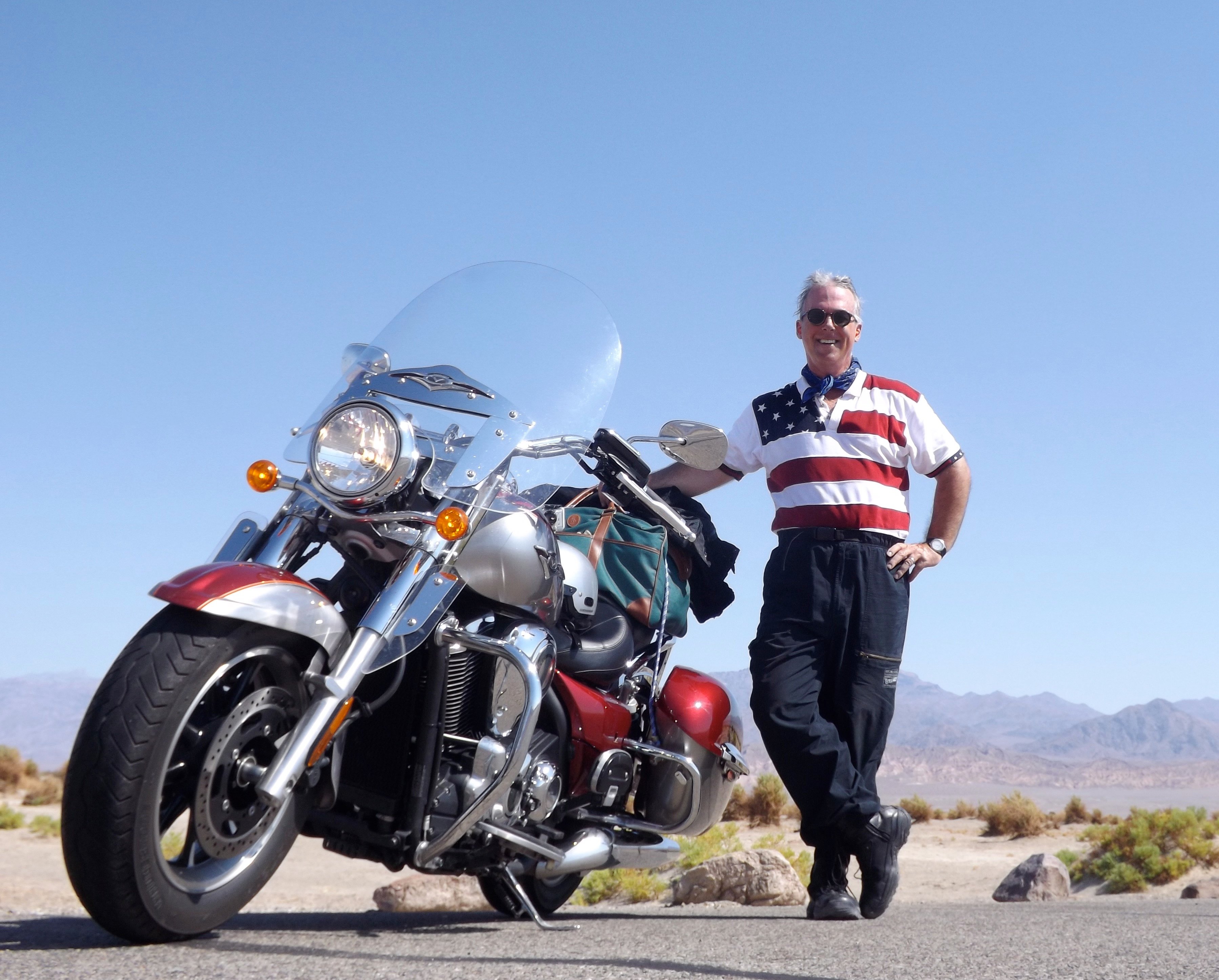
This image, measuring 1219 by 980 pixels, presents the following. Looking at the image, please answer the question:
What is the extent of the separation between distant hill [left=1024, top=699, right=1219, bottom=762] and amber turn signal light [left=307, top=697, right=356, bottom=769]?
4490 inches

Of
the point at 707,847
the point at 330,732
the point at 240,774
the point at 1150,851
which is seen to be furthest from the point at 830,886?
the point at 1150,851

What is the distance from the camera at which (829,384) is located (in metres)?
4.54

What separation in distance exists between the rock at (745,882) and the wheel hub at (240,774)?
4.66 meters

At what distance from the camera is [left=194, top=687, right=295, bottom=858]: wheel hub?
2.62 metres

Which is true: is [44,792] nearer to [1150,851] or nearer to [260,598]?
[1150,851]

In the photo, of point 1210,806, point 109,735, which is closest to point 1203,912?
point 109,735

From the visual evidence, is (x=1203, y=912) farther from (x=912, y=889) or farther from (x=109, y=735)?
(x=912, y=889)

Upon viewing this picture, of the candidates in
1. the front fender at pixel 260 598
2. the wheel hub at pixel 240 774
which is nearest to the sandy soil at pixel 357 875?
the wheel hub at pixel 240 774

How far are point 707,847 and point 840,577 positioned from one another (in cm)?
746

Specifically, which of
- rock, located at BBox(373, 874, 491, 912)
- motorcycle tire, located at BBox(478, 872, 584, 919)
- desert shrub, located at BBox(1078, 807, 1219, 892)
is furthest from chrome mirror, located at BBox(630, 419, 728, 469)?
desert shrub, located at BBox(1078, 807, 1219, 892)

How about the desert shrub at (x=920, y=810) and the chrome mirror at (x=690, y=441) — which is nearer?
the chrome mirror at (x=690, y=441)

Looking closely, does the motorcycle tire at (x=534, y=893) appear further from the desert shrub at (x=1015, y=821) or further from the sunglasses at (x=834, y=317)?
the desert shrub at (x=1015, y=821)

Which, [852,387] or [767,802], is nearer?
[852,387]

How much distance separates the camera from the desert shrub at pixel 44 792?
55.1 feet
